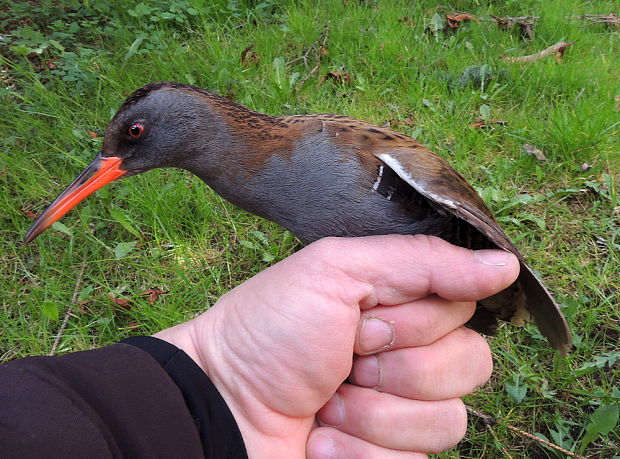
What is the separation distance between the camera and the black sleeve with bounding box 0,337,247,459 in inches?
50.1

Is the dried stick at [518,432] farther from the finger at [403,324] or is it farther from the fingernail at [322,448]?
the fingernail at [322,448]

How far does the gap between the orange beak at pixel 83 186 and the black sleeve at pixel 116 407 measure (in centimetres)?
68

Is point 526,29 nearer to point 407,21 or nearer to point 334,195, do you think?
point 407,21

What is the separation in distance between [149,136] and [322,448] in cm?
137

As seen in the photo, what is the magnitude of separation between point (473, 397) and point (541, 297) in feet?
2.45

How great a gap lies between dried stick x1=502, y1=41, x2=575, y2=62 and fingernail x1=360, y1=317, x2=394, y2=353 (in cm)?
321

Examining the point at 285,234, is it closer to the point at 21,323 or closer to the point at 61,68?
the point at 21,323

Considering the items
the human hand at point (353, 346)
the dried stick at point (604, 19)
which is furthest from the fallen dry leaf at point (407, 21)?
the human hand at point (353, 346)

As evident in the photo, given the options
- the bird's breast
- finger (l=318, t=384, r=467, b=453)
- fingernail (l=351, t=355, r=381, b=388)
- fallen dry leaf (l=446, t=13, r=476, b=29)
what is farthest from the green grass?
the bird's breast

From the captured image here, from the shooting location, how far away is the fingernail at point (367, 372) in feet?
5.85

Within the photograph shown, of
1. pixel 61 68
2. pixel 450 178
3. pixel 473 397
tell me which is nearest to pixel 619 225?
pixel 473 397

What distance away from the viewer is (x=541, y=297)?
1756 mm

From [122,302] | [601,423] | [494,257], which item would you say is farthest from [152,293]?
[601,423]

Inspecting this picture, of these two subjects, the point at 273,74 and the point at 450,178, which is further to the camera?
the point at 273,74
